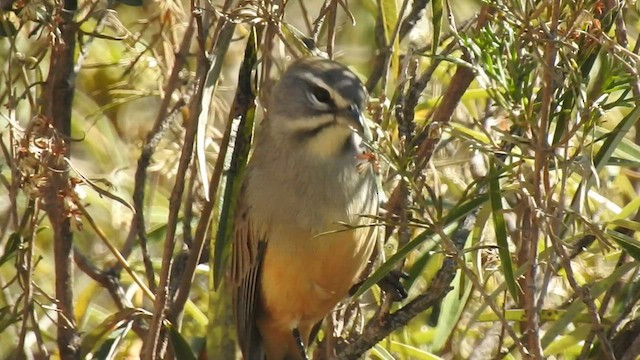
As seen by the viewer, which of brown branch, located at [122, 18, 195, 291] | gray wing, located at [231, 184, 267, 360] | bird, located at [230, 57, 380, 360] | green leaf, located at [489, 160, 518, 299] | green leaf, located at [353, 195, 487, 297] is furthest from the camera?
gray wing, located at [231, 184, 267, 360]

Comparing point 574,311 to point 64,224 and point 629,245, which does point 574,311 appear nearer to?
point 629,245

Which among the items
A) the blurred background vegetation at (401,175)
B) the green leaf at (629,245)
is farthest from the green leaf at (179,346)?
the green leaf at (629,245)

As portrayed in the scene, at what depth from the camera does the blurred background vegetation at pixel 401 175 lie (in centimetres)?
237

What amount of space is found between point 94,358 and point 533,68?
1.69m

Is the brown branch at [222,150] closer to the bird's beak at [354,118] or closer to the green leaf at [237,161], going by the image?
the green leaf at [237,161]

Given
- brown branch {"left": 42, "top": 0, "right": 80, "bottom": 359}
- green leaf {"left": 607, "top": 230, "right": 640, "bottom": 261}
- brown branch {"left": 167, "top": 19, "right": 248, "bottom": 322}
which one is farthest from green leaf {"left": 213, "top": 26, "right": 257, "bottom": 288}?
green leaf {"left": 607, "top": 230, "right": 640, "bottom": 261}

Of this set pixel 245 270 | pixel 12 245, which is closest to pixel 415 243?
pixel 12 245

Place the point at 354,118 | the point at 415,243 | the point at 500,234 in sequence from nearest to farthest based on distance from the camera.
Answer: the point at 500,234 < the point at 415,243 < the point at 354,118

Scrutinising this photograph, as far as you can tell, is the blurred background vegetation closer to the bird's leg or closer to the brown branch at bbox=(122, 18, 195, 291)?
the brown branch at bbox=(122, 18, 195, 291)

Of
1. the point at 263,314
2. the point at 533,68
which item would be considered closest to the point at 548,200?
the point at 533,68

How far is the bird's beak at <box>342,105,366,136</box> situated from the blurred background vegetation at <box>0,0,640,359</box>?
0.05 metres

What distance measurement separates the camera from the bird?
3.58 meters

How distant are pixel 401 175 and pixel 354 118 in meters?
1.05

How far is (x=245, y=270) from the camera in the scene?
3.91 meters
